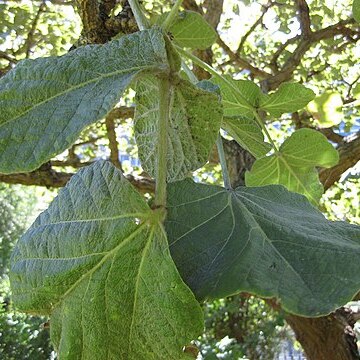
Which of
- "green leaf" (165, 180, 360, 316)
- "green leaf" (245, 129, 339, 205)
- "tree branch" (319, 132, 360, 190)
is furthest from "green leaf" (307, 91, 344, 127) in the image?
"tree branch" (319, 132, 360, 190)

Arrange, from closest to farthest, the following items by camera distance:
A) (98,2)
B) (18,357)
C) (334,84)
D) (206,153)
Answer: (206,153) → (98,2) → (334,84) → (18,357)

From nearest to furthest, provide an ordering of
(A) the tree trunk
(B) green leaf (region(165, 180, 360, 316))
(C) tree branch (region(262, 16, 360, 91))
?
(B) green leaf (region(165, 180, 360, 316)), (A) the tree trunk, (C) tree branch (region(262, 16, 360, 91))

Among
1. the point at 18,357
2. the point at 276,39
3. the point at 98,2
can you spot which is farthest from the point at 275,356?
the point at 98,2

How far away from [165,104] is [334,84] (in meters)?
3.38

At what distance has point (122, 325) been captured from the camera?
42 centimetres

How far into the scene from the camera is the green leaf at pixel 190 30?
979 millimetres

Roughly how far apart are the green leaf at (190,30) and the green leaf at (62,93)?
0.53m

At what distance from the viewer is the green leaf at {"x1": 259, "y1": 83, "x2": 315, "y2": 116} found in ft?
3.39

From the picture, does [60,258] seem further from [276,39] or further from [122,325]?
[276,39]

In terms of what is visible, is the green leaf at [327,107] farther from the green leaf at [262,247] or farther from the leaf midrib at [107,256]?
the leaf midrib at [107,256]

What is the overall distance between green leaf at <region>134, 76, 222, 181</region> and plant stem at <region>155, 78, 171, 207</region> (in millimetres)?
24

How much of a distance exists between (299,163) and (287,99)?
13 cm

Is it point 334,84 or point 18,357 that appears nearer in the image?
point 334,84

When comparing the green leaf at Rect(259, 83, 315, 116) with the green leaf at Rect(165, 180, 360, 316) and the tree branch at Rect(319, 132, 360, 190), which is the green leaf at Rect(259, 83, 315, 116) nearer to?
the green leaf at Rect(165, 180, 360, 316)
